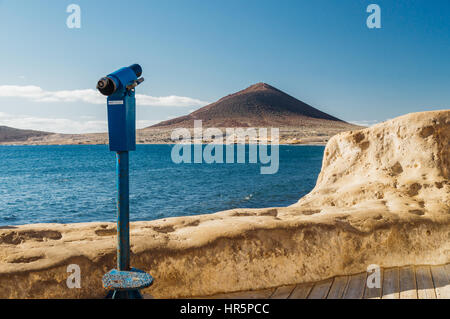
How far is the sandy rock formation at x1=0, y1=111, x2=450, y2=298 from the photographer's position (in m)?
3.93

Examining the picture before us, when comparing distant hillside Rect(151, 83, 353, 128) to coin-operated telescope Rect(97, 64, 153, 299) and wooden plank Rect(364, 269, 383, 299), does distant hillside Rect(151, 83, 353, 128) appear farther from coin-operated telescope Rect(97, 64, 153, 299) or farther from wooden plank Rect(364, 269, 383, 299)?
coin-operated telescope Rect(97, 64, 153, 299)

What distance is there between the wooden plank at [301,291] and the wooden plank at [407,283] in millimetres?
998

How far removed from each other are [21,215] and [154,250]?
24491mm

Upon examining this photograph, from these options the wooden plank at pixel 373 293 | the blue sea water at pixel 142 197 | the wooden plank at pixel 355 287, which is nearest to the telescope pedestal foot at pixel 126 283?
the wooden plank at pixel 355 287

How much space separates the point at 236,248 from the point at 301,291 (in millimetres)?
893

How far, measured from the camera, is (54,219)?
23.3 meters

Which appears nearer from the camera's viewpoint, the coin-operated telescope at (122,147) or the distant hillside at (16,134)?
the coin-operated telescope at (122,147)

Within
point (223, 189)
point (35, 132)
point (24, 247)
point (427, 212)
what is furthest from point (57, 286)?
point (35, 132)

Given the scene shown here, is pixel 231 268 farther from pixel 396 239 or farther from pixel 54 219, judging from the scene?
pixel 54 219

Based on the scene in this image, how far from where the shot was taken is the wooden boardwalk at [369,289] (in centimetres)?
424

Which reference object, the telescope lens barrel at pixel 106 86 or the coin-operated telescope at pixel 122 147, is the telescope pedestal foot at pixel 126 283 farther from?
the telescope lens barrel at pixel 106 86

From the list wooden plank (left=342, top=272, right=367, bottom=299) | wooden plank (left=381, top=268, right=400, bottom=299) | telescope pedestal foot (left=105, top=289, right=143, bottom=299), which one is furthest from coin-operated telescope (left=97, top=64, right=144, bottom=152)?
wooden plank (left=381, top=268, right=400, bottom=299)

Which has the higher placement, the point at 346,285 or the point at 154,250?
the point at 154,250
